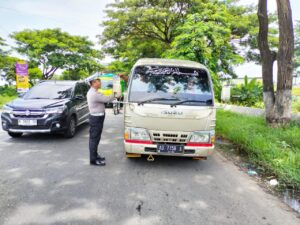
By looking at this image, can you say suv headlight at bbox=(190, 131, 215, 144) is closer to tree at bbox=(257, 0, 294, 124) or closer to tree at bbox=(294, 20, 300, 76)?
tree at bbox=(257, 0, 294, 124)

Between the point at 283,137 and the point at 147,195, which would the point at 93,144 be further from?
the point at 283,137

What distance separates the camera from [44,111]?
6.09m

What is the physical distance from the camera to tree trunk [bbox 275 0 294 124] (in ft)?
20.2

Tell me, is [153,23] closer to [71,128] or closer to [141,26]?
[141,26]

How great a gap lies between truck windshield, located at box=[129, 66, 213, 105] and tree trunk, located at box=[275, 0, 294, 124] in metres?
2.85

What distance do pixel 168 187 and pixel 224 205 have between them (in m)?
0.93

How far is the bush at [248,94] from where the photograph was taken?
38.5ft

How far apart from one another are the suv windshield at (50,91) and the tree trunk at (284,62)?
6.22 m

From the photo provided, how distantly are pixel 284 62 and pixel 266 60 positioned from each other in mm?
709

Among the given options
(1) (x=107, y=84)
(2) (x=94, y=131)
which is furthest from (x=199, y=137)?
(1) (x=107, y=84)

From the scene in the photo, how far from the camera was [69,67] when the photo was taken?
24750 mm

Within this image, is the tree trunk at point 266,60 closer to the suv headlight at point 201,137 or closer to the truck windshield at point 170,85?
the truck windshield at point 170,85

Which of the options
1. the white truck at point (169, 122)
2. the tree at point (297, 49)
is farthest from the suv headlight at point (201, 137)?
the tree at point (297, 49)

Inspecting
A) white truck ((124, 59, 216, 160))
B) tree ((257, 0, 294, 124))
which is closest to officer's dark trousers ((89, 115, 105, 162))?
white truck ((124, 59, 216, 160))
